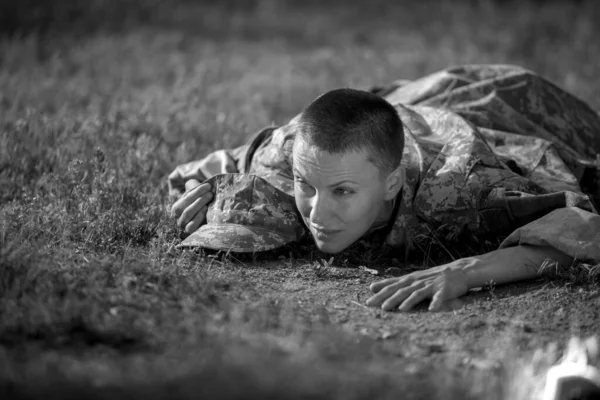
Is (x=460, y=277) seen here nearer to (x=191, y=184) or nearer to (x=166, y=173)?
(x=191, y=184)

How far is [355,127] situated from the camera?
12.8 ft

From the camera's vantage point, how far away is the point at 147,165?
17.0 feet

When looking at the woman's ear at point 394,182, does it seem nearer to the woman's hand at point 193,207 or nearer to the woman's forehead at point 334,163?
the woman's forehead at point 334,163

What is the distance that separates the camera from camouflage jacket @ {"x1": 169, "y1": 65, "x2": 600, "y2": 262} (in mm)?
4102

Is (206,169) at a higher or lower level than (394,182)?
lower

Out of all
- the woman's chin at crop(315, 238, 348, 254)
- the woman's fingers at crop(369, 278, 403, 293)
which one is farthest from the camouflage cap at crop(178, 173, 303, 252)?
the woman's fingers at crop(369, 278, 403, 293)

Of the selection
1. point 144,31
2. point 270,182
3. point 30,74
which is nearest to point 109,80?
point 30,74

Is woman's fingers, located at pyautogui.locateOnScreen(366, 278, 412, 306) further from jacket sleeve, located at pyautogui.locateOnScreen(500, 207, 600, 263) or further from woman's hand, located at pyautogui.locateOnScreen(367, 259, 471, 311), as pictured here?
jacket sleeve, located at pyautogui.locateOnScreen(500, 207, 600, 263)

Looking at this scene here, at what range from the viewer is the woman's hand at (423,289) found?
12.0 feet

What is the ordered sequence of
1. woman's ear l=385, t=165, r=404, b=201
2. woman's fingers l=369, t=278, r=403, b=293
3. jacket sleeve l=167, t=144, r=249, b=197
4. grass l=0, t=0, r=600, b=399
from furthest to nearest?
jacket sleeve l=167, t=144, r=249, b=197, woman's ear l=385, t=165, r=404, b=201, woman's fingers l=369, t=278, r=403, b=293, grass l=0, t=0, r=600, b=399

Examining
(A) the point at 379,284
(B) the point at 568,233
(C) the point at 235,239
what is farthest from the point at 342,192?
(B) the point at 568,233

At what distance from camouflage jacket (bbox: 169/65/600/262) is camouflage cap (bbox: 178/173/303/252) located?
0.15 meters

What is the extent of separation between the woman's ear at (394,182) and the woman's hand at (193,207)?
3.15 ft

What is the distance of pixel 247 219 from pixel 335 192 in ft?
1.73
